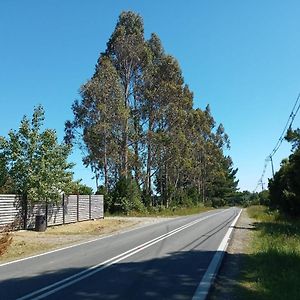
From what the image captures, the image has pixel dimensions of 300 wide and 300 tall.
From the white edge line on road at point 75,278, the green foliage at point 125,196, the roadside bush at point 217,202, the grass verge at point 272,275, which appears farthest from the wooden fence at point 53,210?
the roadside bush at point 217,202

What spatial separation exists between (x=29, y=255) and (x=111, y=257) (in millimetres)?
3329

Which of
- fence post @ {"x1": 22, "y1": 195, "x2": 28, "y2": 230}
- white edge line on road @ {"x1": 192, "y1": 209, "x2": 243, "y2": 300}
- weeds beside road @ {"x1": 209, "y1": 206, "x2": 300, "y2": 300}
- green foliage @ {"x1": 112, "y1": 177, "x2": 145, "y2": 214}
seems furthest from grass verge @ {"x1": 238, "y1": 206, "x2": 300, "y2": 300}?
green foliage @ {"x1": 112, "y1": 177, "x2": 145, "y2": 214}

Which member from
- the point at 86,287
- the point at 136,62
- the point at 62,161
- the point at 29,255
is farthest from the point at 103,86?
the point at 86,287

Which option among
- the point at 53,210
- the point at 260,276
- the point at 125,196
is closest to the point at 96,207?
the point at 125,196

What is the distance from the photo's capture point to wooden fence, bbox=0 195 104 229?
25578 millimetres

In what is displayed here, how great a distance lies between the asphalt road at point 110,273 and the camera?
910cm

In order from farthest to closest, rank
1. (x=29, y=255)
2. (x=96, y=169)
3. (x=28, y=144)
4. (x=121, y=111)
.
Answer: (x=96, y=169), (x=121, y=111), (x=28, y=144), (x=29, y=255)

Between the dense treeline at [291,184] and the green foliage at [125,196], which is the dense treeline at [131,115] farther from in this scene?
the dense treeline at [291,184]

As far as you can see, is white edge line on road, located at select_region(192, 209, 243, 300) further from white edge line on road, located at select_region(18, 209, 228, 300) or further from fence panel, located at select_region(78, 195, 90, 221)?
fence panel, located at select_region(78, 195, 90, 221)

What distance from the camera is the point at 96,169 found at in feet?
189

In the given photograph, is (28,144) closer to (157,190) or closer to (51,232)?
(51,232)

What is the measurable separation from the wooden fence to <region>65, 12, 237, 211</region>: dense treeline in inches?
427

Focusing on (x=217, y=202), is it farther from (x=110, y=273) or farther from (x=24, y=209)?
(x=110, y=273)

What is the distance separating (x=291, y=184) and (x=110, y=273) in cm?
2681
